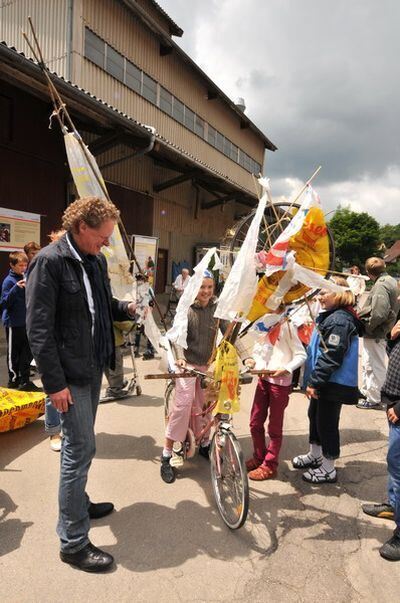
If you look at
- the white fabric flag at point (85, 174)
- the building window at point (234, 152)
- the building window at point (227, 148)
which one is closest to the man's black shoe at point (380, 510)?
the white fabric flag at point (85, 174)

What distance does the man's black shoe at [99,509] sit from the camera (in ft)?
8.95

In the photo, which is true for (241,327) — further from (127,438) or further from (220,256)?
(127,438)

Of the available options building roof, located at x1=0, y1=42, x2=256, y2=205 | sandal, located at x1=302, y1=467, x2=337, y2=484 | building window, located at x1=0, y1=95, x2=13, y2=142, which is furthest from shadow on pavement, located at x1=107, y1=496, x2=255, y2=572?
building window, located at x1=0, y1=95, x2=13, y2=142

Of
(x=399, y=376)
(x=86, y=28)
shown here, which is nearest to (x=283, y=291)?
(x=399, y=376)

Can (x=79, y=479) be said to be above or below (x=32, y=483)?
above

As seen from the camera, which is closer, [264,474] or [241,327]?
[241,327]

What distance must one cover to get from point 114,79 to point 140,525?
12.5m

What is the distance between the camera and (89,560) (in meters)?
2.24

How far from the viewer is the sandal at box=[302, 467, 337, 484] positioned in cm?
337

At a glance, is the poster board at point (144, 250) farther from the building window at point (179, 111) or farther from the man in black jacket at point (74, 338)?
the man in black jacket at point (74, 338)

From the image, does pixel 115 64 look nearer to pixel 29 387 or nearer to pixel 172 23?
pixel 172 23

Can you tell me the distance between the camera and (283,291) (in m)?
2.75

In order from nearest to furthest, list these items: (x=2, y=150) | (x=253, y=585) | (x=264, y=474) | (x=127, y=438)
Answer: (x=253, y=585), (x=264, y=474), (x=127, y=438), (x=2, y=150)

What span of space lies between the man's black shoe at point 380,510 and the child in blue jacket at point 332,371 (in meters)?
0.44
